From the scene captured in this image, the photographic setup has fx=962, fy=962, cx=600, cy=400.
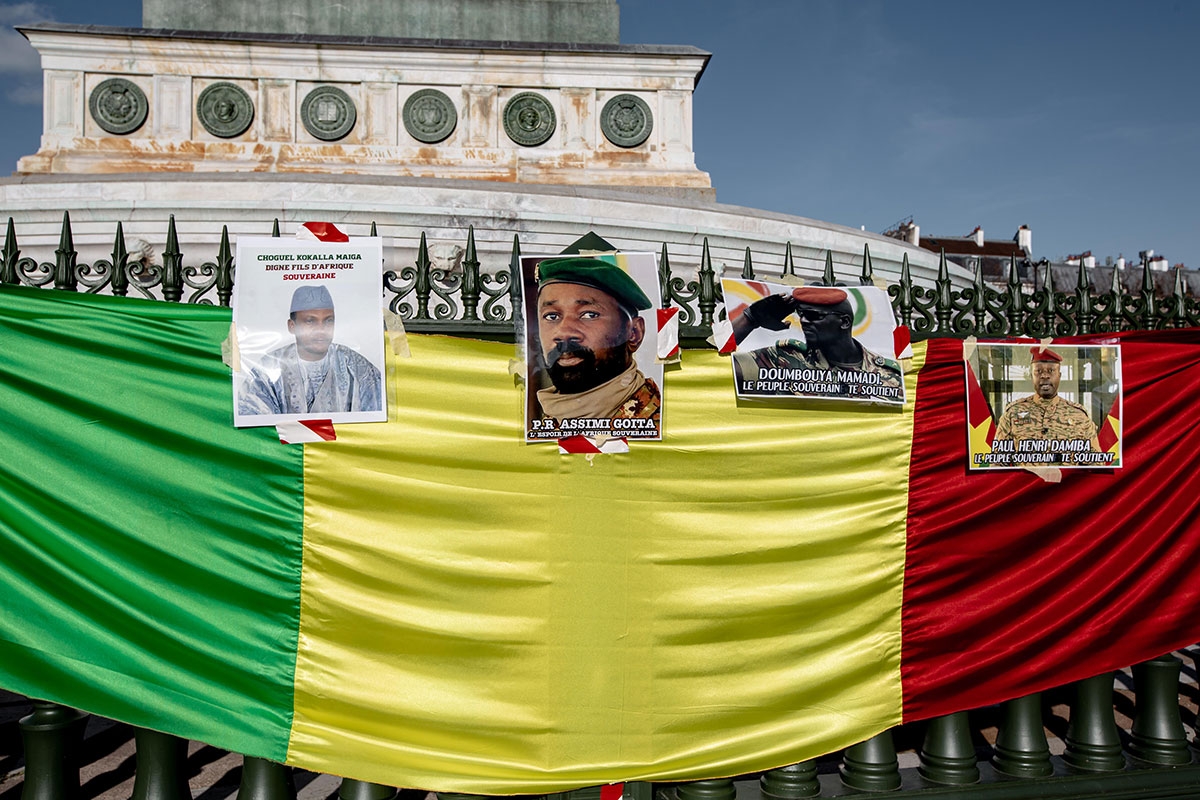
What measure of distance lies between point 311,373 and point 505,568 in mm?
884

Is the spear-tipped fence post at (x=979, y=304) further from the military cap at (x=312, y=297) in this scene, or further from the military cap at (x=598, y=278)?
the military cap at (x=312, y=297)

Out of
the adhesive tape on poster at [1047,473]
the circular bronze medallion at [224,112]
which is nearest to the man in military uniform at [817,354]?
the adhesive tape on poster at [1047,473]

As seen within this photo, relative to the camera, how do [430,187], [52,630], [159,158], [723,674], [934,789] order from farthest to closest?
[159,158] < [430,187] < [934,789] < [723,674] < [52,630]

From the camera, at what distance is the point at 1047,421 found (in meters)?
3.65

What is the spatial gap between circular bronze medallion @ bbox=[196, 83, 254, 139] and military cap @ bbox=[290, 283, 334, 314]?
43.7 ft

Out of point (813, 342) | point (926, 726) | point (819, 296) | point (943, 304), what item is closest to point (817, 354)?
point (813, 342)

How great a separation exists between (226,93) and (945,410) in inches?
564

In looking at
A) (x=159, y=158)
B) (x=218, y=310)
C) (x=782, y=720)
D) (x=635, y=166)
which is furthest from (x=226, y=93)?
(x=782, y=720)

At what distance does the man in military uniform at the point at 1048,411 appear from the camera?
363 cm

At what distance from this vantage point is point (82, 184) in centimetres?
1046

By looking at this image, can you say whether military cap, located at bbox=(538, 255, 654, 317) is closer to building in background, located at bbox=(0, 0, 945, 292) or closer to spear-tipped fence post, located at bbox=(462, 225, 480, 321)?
spear-tipped fence post, located at bbox=(462, 225, 480, 321)

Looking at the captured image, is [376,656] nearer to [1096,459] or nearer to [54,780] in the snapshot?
[54,780]

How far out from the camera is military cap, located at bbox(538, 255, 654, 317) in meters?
3.22

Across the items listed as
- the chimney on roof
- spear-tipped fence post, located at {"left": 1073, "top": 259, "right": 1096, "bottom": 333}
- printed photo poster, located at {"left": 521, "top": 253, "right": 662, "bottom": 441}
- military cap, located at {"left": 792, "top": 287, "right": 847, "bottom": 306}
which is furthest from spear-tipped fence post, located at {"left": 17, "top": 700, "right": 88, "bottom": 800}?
the chimney on roof
